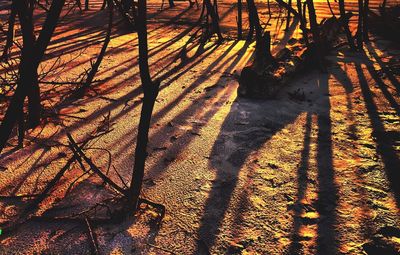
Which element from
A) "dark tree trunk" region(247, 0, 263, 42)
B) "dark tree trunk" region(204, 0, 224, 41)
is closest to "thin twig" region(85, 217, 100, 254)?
"dark tree trunk" region(247, 0, 263, 42)

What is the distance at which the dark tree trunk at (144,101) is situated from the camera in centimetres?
189

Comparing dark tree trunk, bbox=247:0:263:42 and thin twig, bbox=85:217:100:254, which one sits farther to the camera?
dark tree trunk, bbox=247:0:263:42

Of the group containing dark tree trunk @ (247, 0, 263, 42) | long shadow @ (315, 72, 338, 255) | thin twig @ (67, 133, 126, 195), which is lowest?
long shadow @ (315, 72, 338, 255)

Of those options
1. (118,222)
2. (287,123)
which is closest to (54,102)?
(118,222)

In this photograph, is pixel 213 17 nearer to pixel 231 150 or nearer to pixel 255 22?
pixel 255 22

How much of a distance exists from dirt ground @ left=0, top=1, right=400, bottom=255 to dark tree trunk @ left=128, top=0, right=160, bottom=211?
8.9 inches

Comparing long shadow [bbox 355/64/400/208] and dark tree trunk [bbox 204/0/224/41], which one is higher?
dark tree trunk [bbox 204/0/224/41]

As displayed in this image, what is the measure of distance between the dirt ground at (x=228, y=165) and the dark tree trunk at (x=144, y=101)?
23 centimetres

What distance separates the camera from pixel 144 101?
83.3 inches

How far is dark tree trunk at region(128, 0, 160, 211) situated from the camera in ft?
6.20

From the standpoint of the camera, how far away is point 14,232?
2328 millimetres

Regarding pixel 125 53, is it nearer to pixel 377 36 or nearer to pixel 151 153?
pixel 151 153

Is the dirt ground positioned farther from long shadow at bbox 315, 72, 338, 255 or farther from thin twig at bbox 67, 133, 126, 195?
thin twig at bbox 67, 133, 126, 195

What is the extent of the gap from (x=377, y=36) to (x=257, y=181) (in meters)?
6.37
